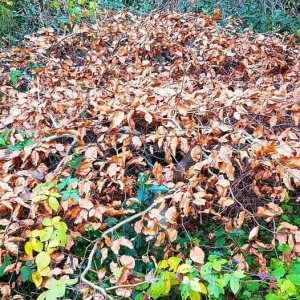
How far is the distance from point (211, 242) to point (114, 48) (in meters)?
2.38

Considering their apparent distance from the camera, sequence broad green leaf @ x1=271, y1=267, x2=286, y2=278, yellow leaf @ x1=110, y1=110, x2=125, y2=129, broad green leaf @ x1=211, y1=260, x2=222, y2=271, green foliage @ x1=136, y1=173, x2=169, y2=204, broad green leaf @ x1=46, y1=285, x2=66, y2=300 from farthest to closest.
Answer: yellow leaf @ x1=110, y1=110, x2=125, y2=129 < green foliage @ x1=136, y1=173, x2=169, y2=204 < broad green leaf @ x1=271, y1=267, x2=286, y2=278 < broad green leaf @ x1=211, y1=260, x2=222, y2=271 < broad green leaf @ x1=46, y1=285, x2=66, y2=300

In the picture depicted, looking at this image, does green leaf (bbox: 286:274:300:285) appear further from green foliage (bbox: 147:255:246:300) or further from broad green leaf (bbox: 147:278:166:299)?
broad green leaf (bbox: 147:278:166:299)

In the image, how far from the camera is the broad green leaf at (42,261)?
1566 mm

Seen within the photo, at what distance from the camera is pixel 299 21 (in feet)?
16.6

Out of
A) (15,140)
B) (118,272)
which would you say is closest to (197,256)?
(118,272)

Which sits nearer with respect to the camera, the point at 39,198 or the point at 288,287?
the point at 288,287

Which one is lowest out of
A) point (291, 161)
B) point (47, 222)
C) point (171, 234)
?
point (171, 234)

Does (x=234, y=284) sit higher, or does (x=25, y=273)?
(x=234, y=284)

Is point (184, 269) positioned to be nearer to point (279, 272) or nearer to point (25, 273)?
→ point (279, 272)

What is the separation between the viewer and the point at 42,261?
1.57 m

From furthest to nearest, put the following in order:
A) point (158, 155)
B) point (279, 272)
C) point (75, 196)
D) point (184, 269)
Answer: point (158, 155) < point (75, 196) < point (279, 272) < point (184, 269)

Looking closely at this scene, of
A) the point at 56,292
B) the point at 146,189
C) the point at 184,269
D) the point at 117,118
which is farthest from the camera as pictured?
the point at 117,118

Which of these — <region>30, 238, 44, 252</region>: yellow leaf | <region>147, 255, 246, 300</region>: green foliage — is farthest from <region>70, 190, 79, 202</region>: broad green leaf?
<region>147, 255, 246, 300</region>: green foliage

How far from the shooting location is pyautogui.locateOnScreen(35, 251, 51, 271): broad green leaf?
1.57m
